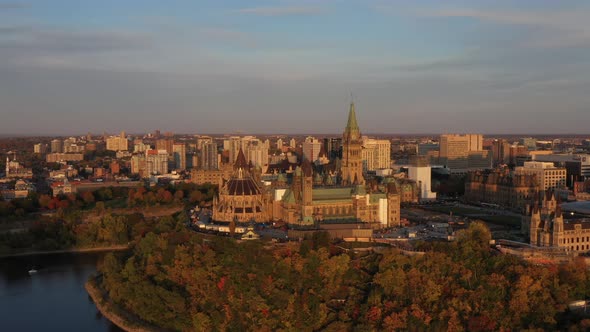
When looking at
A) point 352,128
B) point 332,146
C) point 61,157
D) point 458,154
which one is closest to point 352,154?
point 352,128

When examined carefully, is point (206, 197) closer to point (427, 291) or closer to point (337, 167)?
point (337, 167)

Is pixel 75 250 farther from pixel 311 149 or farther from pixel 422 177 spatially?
pixel 311 149

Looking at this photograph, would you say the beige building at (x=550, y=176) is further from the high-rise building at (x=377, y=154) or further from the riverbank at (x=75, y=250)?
the riverbank at (x=75, y=250)

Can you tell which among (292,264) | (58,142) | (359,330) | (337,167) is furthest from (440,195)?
(58,142)

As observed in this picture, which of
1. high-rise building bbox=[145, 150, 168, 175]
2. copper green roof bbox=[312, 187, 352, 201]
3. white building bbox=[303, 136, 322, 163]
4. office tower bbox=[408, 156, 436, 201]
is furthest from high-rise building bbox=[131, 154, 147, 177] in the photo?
copper green roof bbox=[312, 187, 352, 201]

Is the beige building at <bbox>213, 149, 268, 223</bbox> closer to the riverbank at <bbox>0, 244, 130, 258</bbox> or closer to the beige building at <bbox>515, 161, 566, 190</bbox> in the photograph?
the riverbank at <bbox>0, 244, 130, 258</bbox>
